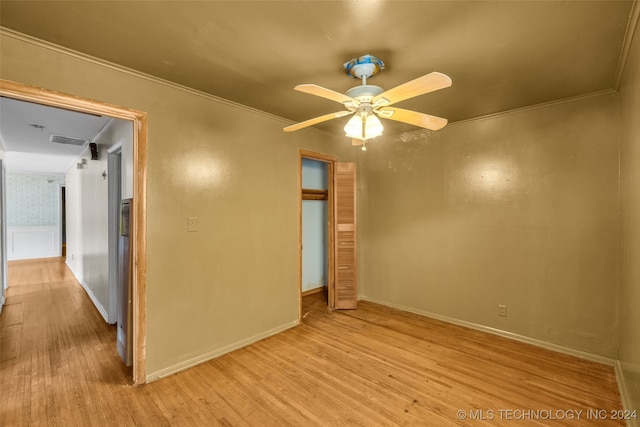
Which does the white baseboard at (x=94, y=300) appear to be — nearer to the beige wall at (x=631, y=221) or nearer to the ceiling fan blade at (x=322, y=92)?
the ceiling fan blade at (x=322, y=92)

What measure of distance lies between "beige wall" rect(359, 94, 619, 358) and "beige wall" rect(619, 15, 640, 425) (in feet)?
0.90

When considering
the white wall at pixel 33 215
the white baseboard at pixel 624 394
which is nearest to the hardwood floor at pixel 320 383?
the white baseboard at pixel 624 394

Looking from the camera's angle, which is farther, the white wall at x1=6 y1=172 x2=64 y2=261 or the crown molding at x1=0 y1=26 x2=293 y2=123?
the white wall at x1=6 y1=172 x2=64 y2=261

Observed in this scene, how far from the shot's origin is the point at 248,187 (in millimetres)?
3057

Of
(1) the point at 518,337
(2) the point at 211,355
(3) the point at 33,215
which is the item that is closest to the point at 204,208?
(2) the point at 211,355

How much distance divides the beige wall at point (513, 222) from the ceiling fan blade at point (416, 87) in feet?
6.75

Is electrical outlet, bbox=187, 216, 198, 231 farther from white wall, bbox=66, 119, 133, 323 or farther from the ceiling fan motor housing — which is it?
the ceiling fan motor housing

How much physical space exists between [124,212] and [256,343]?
1.83 meters

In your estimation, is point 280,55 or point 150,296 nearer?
point 280,55

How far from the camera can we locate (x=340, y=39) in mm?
1799

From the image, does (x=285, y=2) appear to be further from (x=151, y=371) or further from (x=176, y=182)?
(x=151, y=371)

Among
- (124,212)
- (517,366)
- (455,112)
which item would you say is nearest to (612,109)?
(455,112)

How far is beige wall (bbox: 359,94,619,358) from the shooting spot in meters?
2.69

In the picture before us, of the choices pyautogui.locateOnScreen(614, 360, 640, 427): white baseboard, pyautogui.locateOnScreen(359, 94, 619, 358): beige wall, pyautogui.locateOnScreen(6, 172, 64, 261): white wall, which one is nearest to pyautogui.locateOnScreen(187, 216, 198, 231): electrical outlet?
pyautogui.locateOnScreen(359, 94, 619, 358): beige wall
